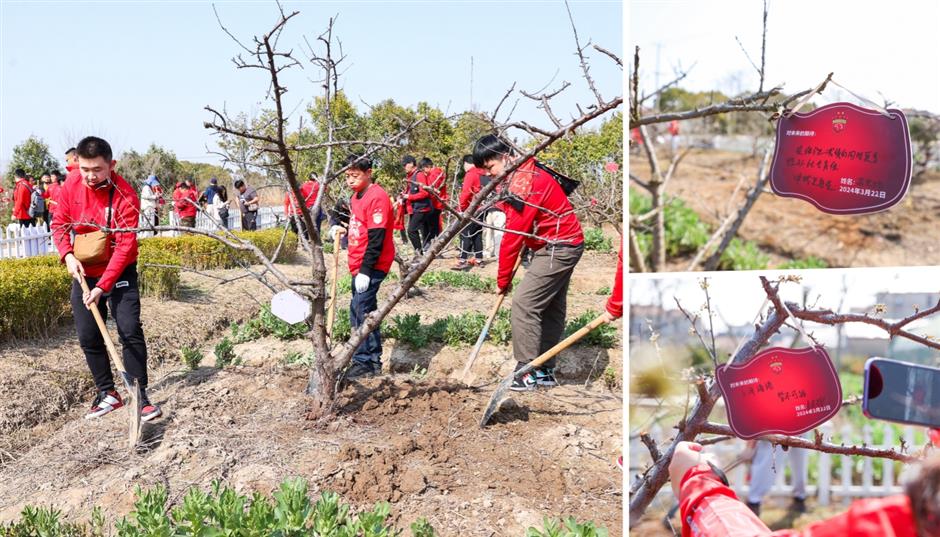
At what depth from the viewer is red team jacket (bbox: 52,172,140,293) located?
13.9 ft

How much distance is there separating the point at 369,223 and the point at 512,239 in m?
1.04

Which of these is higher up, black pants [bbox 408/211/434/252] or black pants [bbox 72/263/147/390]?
black pants [bbox 408/211/434/252]

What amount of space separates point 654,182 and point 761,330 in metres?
0.44

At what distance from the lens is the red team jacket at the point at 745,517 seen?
3.96 ft

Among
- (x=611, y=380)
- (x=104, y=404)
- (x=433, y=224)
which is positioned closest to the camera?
(x=104, y=404)

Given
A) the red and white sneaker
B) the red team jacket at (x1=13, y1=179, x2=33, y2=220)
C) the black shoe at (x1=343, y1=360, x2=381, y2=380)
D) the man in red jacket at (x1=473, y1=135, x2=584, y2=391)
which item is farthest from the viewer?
the red team jacket at (x1=13, y1=179, x2=33, y2=220)

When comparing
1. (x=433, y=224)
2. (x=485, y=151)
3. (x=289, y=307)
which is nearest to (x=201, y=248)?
(x=433, y=224)

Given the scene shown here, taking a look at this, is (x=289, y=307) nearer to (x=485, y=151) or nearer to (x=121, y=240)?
(x=121, y=240)

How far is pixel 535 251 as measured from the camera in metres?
5.12

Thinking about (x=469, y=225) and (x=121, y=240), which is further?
(x=469, y=225)

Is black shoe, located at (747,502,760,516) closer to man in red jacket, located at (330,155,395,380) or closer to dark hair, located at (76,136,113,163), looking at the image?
man in red jacket, located at (330,155,395,380)

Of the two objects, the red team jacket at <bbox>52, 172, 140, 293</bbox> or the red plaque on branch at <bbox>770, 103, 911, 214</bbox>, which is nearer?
the red plaque on branch at <bbox>770, 103, 911, 214</bbox>

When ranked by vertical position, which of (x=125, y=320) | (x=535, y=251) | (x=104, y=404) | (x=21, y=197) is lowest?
(x=104, y=404)

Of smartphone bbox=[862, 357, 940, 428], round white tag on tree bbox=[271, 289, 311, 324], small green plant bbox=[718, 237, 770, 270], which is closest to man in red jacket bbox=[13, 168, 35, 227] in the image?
round white tag on tree bbox=[271, 289, 311, 324]
